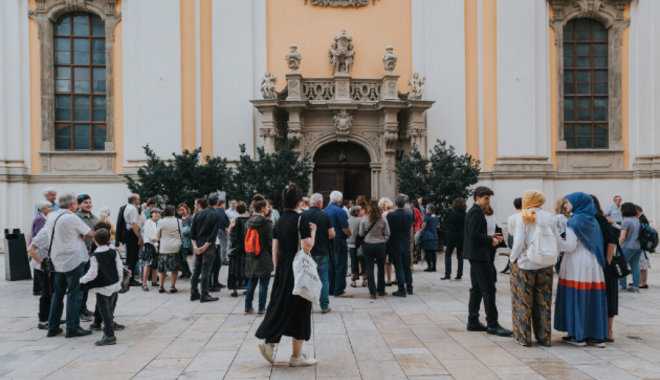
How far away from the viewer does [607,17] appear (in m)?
19.3

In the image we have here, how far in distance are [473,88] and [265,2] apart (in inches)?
324

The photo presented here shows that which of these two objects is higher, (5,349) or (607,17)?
(607,17)

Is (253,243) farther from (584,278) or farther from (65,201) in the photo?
(584,278)

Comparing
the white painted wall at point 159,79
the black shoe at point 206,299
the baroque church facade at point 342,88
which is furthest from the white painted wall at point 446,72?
the black shoe at point 206,299

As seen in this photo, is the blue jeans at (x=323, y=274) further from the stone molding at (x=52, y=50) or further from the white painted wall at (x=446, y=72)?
the stone molding at (x=52, y=50)

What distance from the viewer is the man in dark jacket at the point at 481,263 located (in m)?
6.86

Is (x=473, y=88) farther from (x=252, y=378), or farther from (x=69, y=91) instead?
(x=252, y=378)

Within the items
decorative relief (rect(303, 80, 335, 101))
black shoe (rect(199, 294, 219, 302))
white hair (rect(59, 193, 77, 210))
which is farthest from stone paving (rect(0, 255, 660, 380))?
decorative relief (rect(303, 80, 335, 101))

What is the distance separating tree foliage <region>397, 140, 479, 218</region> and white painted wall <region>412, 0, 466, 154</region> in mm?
2292

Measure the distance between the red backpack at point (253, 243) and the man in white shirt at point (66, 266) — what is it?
7.54 ft

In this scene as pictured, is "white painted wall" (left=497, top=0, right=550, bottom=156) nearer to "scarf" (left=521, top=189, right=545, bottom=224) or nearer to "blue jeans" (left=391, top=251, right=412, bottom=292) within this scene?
"blue jeans" (left=391, top=251, right=412, bottom=292)

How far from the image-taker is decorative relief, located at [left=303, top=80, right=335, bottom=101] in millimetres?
18281

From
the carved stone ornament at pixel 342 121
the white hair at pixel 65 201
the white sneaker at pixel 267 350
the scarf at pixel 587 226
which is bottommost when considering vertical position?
the white sneaker at pixel 267 350

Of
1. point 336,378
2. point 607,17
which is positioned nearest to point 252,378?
point 336,378
